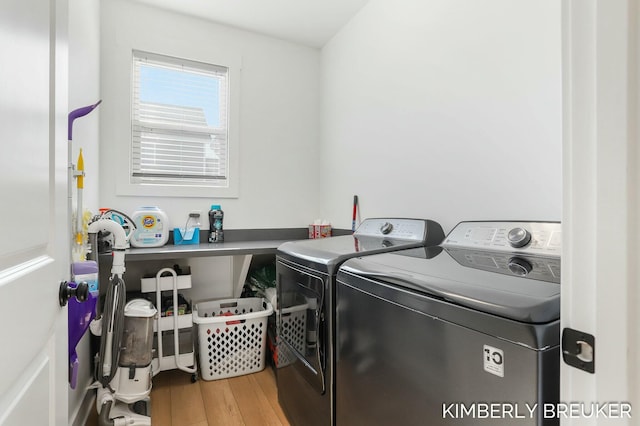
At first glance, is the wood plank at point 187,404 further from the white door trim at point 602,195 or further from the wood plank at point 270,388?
the white door trim at point 602,195

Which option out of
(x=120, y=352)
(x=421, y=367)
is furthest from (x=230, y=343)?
(x=421, y=367)

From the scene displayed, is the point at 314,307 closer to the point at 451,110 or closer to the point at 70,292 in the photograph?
the point at 70,292

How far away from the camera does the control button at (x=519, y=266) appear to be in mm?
800

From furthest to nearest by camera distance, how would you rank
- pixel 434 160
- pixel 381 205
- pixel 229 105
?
1. pixel 229 105
2. pixel 381 205
3. pixel 434 160

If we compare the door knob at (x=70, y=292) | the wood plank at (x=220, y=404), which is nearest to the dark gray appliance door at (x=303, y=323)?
the wood plank at (x=220, y=404)

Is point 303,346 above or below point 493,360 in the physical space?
below

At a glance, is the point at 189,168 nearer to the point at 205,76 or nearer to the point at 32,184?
the point at 205,76

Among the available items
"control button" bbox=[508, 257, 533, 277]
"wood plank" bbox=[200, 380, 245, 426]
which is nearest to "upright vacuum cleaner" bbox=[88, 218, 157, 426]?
"wood plank" bbox=[200, 380, 245, 426]

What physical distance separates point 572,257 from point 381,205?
5.20 feet

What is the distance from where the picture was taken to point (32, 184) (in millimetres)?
→ 596

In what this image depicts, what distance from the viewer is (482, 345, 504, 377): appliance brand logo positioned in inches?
24.3

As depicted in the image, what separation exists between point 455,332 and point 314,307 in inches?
27.8

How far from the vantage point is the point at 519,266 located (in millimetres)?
890

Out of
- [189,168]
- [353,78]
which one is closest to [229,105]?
[189,168]
